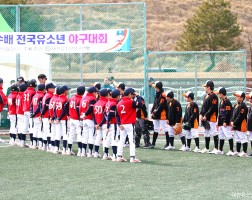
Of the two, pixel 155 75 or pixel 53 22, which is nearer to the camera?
pixel 53 22

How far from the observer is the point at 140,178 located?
1556 cm

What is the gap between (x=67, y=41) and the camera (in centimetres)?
2739

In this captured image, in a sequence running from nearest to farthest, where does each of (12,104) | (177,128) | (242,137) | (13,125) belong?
(242,137) < (177,128) < (13,125) < (12,104)

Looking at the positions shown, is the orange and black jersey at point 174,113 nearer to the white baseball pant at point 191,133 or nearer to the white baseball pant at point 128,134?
the white baseball pant at point 191,133

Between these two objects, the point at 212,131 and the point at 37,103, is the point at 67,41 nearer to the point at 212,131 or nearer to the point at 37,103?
the point at 37,103

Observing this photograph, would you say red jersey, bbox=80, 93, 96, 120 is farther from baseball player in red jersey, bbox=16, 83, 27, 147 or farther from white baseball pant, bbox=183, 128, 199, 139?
baseball player in red jersey, bbox=16, 83, 27, 147

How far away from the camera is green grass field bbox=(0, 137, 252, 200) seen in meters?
13.4

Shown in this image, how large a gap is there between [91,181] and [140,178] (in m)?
1.07

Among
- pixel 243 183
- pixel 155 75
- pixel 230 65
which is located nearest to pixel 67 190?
pixel 243 183

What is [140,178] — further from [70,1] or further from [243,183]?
[70,1]

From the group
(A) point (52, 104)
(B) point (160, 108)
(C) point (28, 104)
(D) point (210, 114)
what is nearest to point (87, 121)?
(A) point (52, 104)

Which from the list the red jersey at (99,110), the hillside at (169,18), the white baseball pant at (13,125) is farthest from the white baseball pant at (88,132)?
the hillside at (169,18)

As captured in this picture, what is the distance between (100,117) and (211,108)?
359 cm

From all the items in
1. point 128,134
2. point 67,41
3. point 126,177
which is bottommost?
point 126,177
